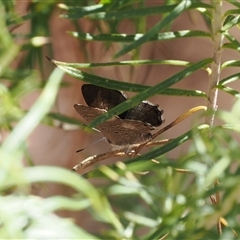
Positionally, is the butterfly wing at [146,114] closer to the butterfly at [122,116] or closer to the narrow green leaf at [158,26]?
the butterfly at [122,116]

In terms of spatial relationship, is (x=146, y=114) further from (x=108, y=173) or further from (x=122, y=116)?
(x=108, y=173)

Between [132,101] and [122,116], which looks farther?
[122,116]

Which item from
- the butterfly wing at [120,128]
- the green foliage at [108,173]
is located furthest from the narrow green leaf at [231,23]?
the butterfly wing at [120,128]

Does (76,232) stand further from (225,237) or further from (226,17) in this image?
(226,17)

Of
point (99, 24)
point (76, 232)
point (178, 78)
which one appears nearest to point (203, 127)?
point (178, 78)

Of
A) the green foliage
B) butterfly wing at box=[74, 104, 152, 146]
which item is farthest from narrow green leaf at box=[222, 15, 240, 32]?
butterfly wing at box=[74, 104, 152, 146]

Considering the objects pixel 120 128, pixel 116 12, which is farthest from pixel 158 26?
pixel 120 128
